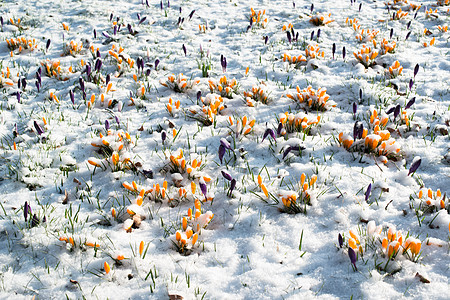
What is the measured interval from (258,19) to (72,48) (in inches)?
165

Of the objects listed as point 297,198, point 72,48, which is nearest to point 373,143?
point 297,198

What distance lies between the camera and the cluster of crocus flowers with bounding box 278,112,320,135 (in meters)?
4.10

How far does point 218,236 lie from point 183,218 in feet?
1.13

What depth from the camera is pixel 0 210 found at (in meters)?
3.16

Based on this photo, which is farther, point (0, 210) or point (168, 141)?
point (168, 141)

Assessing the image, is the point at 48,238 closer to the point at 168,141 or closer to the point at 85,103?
the point at 168,141

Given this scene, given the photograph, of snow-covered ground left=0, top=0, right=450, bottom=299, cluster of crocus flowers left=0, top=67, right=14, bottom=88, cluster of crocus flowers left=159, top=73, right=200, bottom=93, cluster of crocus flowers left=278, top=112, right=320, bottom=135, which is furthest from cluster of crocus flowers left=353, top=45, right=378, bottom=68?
cluster of crocus flowers left=0, top=67, right=14, bottom=88

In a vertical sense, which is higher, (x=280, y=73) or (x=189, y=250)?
(x=280, y=73)

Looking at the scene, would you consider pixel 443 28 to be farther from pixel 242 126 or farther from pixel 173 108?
pixel 173 108

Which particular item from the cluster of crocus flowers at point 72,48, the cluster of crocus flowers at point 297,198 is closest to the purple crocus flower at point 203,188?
the cluster of crocus flowers at point 297,198

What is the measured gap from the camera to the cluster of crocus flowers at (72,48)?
6535 millimetres

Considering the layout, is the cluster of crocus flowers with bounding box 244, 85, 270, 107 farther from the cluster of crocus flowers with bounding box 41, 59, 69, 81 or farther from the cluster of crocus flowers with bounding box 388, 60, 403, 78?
the cluster of crocus flowers with bounding box 41, 59, 69, 81

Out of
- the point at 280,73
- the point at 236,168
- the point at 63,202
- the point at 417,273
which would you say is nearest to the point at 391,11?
the point at 280,73

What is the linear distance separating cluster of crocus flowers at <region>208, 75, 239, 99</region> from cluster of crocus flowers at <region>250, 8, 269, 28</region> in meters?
3.10
